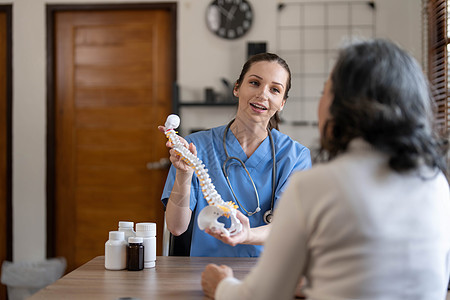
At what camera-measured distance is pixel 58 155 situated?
3.79m

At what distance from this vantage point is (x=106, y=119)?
146 inches

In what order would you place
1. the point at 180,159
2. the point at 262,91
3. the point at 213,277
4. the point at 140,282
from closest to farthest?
the point at 213,277, the point at 140,282, the point at 180,159, the point at 262,91

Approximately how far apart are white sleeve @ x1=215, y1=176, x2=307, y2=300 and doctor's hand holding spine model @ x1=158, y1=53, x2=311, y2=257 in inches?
31.3

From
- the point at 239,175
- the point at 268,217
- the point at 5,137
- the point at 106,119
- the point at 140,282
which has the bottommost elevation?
the point at 140,282

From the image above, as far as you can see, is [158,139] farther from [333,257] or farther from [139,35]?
[333,257]

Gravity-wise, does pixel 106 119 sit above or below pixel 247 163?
above

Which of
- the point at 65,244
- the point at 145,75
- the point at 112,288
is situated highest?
the point at 145,75

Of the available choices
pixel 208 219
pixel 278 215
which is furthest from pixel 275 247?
pixel 208 219

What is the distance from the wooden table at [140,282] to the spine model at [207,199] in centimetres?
14

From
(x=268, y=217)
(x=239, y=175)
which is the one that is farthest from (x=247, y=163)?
(x=268, y=217)

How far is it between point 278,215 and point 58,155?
129 inches

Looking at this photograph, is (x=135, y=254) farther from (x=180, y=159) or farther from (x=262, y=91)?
(x=262, y=91)

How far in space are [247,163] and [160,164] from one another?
195 cm

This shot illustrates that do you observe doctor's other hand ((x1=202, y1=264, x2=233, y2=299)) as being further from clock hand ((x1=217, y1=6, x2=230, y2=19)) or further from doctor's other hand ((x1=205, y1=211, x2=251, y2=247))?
clock hand ((x1=217, y1=6, x2=230, y2=19))
